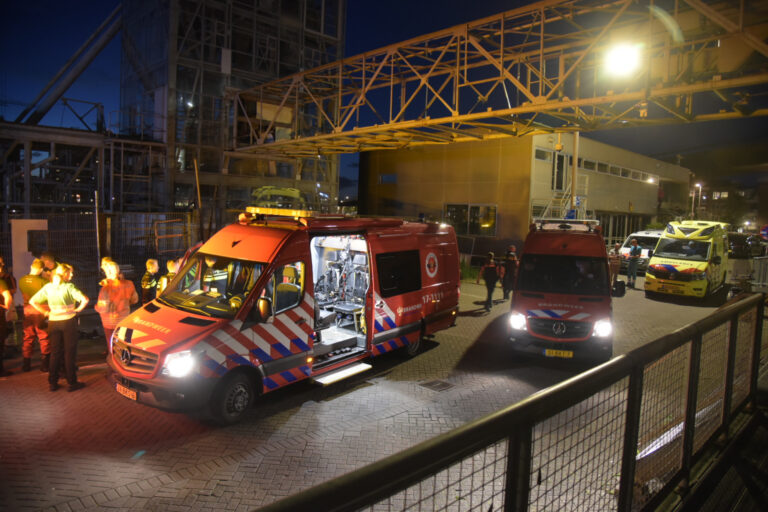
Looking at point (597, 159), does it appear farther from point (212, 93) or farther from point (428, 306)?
point (428, 306)

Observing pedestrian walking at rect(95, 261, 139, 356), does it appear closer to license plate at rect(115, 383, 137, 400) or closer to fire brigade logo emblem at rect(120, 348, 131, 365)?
fire brigade logo emblem at rect(120, 348, 131, 365)

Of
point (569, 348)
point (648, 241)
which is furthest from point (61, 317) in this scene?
point (648, 241)

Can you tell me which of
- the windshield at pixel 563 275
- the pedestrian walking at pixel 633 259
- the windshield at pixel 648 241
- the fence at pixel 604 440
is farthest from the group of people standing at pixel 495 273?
the windshield at pixel 648 241

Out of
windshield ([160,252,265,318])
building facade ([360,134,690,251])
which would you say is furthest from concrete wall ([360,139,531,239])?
windshield ([160,252,265,318])

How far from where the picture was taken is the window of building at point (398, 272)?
8702mm

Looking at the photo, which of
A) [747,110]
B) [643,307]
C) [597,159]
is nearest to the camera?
[747,110]

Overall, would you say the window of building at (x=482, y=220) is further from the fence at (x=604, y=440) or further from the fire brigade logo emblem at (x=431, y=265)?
the fence at (x=604, y=440)

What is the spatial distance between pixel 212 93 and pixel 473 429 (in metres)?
24.7

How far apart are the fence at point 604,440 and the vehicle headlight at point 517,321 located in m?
3.51

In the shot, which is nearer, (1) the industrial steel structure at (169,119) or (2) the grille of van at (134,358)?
(2) the grille of van at (134,358)

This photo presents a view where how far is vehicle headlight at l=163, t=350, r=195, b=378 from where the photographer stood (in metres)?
6.05

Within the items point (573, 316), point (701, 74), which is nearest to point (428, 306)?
point (573, 316)

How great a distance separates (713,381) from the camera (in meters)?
4.67

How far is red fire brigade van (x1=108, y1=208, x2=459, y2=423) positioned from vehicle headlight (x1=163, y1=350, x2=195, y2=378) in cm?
1
